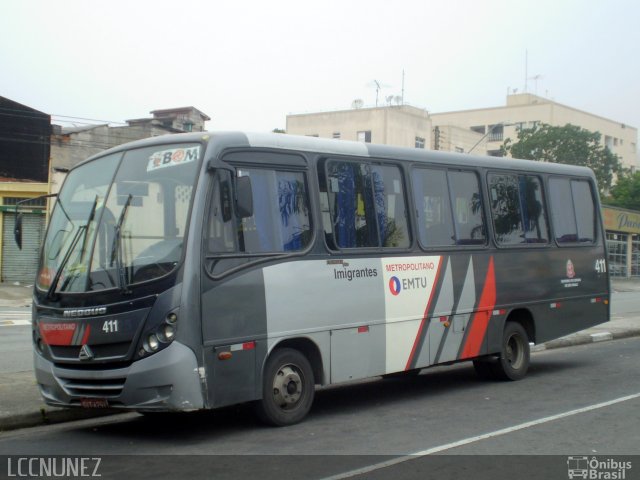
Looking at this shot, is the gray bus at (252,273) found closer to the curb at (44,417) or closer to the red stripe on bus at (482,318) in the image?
the red stripe on bus at (482,318)

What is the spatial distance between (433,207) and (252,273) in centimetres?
339

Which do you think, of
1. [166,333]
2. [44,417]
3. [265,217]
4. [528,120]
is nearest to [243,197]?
[265,217]

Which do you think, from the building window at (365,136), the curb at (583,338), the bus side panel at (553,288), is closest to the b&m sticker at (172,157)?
the bus side panel at (553,288)

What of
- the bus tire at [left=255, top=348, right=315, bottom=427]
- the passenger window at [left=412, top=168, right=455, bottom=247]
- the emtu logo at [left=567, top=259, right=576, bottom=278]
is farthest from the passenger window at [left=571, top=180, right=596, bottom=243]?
the bus tire at [left=255, top=348, right=315, bottom=427]

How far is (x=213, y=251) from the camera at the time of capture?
784cm

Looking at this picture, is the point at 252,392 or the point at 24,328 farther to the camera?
the point at 24,328

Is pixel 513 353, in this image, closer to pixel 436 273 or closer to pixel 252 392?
pixel 436 273

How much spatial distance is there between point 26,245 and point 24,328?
1499 cm

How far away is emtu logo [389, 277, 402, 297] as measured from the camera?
9.66 metres

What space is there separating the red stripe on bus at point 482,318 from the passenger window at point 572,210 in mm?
2060

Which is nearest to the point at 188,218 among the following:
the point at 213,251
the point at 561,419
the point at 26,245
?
the point at 213,251

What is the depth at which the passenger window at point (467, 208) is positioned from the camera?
11.0 metres

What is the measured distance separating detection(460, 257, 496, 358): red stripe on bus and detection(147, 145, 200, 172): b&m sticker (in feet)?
15.9

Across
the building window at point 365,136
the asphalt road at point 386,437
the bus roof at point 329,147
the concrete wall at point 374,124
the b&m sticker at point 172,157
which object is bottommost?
the asphalt road at point 386,437
